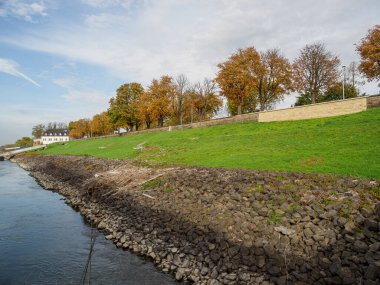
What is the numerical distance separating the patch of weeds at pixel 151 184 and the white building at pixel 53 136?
172 m

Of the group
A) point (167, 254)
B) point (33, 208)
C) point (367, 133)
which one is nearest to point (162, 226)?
point (167, 254)

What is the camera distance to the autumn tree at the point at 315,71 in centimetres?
5125

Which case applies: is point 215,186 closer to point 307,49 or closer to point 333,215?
point 333,215

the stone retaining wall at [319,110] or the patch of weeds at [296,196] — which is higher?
the stone retaining wall at [319,110]

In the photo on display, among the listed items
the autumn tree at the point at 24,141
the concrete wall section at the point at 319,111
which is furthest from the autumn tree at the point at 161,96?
the autumn tree at the point at 24,141

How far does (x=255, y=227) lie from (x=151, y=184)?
913 centimetres

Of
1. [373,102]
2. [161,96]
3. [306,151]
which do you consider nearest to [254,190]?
[306,151]

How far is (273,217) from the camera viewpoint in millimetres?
11352

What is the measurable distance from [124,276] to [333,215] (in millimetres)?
7476

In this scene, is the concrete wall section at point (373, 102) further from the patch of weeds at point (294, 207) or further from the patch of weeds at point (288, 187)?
the patch of weeds at point (294, 207)

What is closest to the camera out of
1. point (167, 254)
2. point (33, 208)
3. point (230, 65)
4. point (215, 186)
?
point (167, 254)

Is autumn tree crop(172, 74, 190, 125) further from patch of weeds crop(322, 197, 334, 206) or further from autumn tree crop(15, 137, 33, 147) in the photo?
autumn tree crop(15, 137, 33, 147)

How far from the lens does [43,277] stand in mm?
10422

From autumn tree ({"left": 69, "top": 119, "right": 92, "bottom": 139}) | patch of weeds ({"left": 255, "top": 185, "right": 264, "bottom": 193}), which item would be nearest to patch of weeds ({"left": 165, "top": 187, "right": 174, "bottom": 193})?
patch of weeds ({"left": 255, "top": 185, "right": 264, "bottom": 193})
